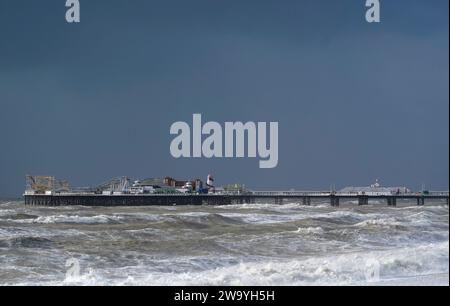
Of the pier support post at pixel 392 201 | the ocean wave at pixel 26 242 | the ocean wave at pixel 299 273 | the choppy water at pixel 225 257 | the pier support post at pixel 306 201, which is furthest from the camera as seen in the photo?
the pier support post at pixel 306 201

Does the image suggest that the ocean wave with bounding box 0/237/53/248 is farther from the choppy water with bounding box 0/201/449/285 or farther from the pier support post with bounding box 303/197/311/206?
the pier support post with bounding box 303/197/311/206

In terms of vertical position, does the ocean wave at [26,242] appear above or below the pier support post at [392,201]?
above

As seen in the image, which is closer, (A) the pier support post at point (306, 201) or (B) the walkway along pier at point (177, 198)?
(B) the walkway along pier at point (177, 198)

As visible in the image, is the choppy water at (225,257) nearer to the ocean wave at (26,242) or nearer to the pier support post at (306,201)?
the ocean wave at (26,242)

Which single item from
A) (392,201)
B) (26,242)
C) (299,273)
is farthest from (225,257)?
(392,201)

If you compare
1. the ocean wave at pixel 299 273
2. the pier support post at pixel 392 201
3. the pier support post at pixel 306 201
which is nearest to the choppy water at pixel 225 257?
the ocean wave at pixel 299 273

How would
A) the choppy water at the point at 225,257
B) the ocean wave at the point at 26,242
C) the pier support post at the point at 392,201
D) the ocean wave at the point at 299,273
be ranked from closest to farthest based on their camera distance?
1. the ocean wave at the point at 299,273
2. the choppy water at the point at 225,257
3. the ocean wave at the point at 26,242
4. the pier support post at the point at 392,201

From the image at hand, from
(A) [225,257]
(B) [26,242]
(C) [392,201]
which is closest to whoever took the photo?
(A) [225,257]

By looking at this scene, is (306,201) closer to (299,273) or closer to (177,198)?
(177,198)

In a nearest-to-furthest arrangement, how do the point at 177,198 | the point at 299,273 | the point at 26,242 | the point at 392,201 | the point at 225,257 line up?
the point at 299,273, the point at 225,257, the point at 26,242, the point at 392,201, the point at 177,198

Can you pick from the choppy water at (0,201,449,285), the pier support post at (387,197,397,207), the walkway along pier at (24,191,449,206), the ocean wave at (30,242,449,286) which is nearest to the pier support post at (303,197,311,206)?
the walkway along pier at (24,191,449,206)

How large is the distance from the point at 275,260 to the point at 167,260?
9.63 ft

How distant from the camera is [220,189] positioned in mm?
113750
